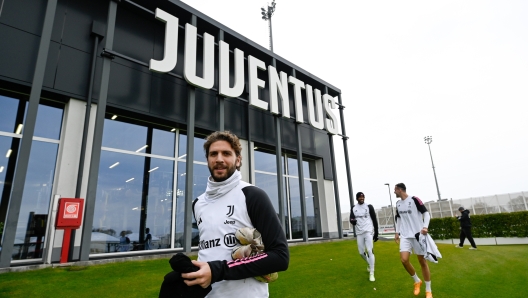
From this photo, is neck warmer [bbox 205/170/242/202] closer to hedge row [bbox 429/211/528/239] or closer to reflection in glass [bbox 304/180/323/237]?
reflection in glass [bbox 304/180/323/237]

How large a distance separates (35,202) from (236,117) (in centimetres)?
843

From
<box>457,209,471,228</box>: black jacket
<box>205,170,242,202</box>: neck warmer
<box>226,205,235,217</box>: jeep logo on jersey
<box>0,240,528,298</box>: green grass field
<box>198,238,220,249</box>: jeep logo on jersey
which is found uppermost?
<box>205,170,242,202</box>: neck warmer

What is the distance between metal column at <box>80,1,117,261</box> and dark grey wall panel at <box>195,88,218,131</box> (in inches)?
153

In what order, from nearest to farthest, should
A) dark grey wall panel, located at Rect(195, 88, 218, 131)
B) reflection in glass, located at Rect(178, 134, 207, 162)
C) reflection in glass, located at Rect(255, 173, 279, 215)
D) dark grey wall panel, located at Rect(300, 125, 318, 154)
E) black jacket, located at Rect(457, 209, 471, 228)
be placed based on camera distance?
reflection in glass, located at Rect(178, 134, 207, 162), dark grey wall panel, located at Rect(195, 88, 218, 131), black jacket, located at Rect(457, 209, 471, 228), reflection in glass, located at Rect(255, 173, 279, 215), dark grey wall panel, located at Rect(300, 125, 318, 154)

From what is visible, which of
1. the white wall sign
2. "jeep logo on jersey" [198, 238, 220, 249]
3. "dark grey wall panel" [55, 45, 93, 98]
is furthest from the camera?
the white wall sign

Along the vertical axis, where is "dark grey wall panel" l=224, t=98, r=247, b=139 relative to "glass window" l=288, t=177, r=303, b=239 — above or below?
above

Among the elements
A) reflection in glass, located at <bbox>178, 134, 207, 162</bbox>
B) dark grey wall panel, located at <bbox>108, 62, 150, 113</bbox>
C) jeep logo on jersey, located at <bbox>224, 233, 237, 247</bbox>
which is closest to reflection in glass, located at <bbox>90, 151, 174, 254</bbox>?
reflection in glass, located at <bbox>178, 134, 207, 162</bbox>

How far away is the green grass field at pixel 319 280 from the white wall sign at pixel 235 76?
6.54 metres

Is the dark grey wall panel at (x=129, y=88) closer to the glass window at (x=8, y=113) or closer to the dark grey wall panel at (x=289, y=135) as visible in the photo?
the glass window at (x=8, y=113)

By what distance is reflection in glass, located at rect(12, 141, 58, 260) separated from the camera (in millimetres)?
8133

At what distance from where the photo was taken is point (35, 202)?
8.60 metres

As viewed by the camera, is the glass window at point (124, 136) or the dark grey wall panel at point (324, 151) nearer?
the glass window at point (124, 136)

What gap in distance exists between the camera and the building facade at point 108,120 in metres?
8.34

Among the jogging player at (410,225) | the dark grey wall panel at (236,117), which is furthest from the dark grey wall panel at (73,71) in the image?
the jogging player at (410,225)
